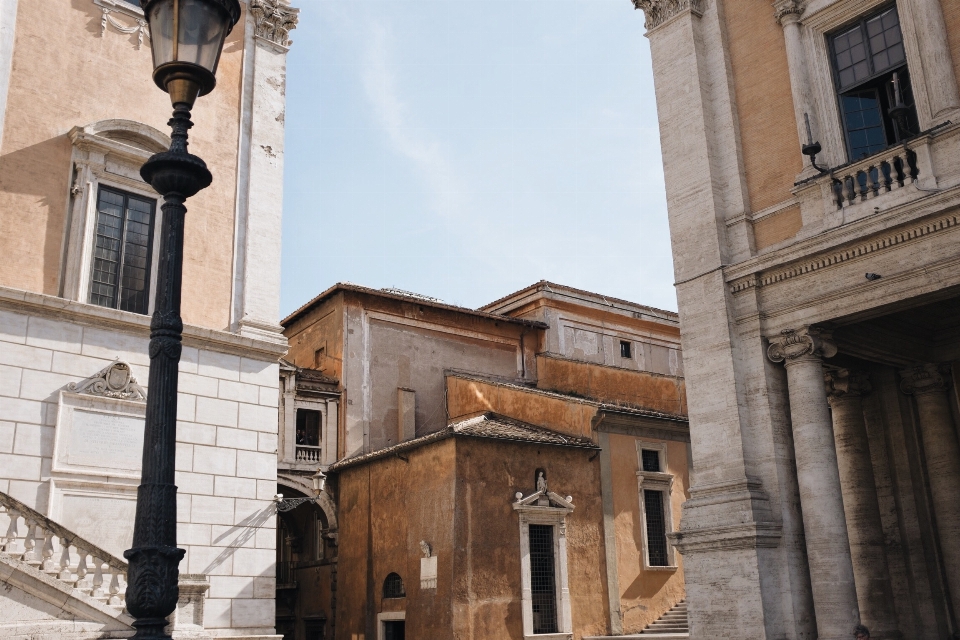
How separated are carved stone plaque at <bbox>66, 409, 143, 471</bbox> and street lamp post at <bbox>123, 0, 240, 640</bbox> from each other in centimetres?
812

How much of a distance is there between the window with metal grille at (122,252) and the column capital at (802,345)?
30.8ft

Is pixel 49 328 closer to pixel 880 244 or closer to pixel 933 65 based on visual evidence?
pixel 880 244

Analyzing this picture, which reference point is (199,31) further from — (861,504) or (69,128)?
(861,504)

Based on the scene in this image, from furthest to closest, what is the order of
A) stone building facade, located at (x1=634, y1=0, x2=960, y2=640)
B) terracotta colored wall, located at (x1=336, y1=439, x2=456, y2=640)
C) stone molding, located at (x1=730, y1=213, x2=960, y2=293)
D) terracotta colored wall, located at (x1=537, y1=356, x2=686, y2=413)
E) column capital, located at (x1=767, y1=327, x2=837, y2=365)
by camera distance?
terracotta colored wall, located at (x1=537, y1=356, x2=686, y2=413) → terracotta colored wall, located at (x1=336, y1=439, x2=456, y2=640) → column capital, located at (x1=767, y1=327, x2=837, y2=365) → stone building facade, located at (x1=634, y1=0, x2=960, y2=640) → stone molding, located at (x1=730, y1=213, x2=960, y2=293)

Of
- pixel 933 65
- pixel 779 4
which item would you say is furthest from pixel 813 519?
pixel 779 4

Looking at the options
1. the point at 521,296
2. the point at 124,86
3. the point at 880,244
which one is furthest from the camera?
the point at 521,296

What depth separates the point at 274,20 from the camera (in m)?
17.0

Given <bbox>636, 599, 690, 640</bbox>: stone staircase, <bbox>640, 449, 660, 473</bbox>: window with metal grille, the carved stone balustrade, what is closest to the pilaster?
the carved stone balustrade

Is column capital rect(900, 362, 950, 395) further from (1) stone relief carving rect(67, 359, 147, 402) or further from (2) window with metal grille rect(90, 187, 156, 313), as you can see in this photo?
(2) window with metal grille rect(90, 187, 156, 313)

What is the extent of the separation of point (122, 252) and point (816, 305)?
1024 cm

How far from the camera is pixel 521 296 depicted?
32.3 meters

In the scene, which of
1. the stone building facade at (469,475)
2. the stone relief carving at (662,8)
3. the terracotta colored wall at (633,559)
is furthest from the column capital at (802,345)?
the terracotta colored wall at (633,559)

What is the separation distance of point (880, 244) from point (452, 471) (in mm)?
11813

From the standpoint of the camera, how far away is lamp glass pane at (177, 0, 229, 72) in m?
5.57
